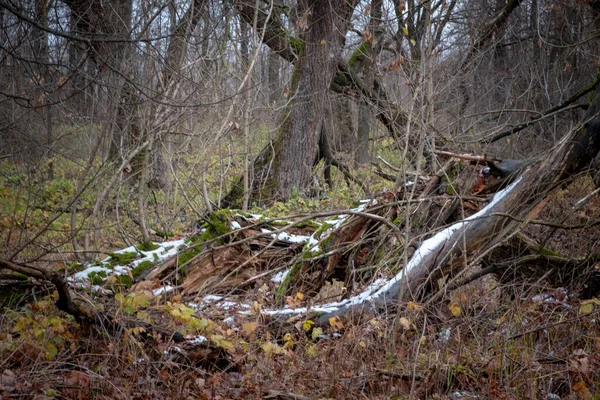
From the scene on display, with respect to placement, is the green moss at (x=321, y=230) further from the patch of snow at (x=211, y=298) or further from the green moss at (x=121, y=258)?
the green moss at (x=121, y=258)

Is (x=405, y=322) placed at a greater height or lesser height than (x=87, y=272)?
lesser

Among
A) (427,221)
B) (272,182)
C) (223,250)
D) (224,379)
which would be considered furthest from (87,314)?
(272,182)

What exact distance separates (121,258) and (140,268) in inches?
10.0

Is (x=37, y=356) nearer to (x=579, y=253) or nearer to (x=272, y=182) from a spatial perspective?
(x=579, y=253)

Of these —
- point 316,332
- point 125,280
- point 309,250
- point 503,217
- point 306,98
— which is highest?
point 306,98

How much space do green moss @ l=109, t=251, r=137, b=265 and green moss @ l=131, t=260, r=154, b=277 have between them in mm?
135

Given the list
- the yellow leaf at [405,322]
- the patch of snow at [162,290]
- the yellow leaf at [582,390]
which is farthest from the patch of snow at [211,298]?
the yellow leaf at [582,390]

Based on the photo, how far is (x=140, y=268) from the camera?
535 cm

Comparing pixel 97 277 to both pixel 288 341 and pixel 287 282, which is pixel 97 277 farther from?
pixel 288 341

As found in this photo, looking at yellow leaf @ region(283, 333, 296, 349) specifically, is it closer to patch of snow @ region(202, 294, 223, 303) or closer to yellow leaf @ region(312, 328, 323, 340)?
yellow leaf @ region(312, 328, 323, 340)

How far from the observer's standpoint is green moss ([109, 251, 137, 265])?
17.7 feet

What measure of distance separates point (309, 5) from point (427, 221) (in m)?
5.15

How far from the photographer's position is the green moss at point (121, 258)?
212 inches

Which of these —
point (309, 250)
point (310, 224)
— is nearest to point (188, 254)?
point (309, 250)
